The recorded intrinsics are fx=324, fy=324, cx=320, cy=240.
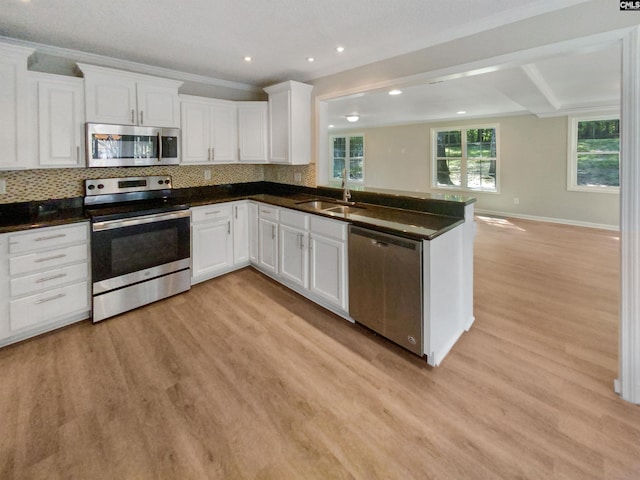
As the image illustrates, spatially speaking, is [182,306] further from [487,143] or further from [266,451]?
[487,143]

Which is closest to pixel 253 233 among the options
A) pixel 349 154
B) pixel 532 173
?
pixel 532 173

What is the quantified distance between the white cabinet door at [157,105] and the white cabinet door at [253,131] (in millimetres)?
840

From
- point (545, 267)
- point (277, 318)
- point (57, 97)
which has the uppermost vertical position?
point (57, 97)

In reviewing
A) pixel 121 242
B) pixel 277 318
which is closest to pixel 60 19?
pixel 121 242

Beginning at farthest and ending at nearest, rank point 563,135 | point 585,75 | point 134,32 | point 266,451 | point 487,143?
1. point 487,143
2. point 563,135
3. point 585,75
4. point 134,32
5. point 266,451

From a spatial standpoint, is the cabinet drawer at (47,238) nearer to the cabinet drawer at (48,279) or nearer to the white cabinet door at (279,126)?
the cabinet drawer at (48,279)

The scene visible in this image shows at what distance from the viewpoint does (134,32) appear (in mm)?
2666

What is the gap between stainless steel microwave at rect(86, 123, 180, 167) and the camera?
2.98 meters

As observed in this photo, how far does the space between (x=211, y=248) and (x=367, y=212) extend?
6.23 feet

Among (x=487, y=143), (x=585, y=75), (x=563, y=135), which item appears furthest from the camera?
(x=487, y=143)

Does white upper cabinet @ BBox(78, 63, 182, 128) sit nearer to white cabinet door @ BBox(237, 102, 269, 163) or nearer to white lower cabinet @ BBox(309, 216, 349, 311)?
white cabinet door @ BBox(237, 102, 269, 163)

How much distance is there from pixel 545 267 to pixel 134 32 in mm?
5220

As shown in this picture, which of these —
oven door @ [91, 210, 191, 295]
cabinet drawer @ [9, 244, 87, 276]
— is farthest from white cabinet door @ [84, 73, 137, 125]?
cabinet drawer @ [9, 244, 87, 276]

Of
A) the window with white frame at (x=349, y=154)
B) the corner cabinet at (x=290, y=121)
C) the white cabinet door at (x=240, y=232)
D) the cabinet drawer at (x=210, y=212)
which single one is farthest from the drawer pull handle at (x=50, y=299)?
the window with white frame at (x=349, y=154)
